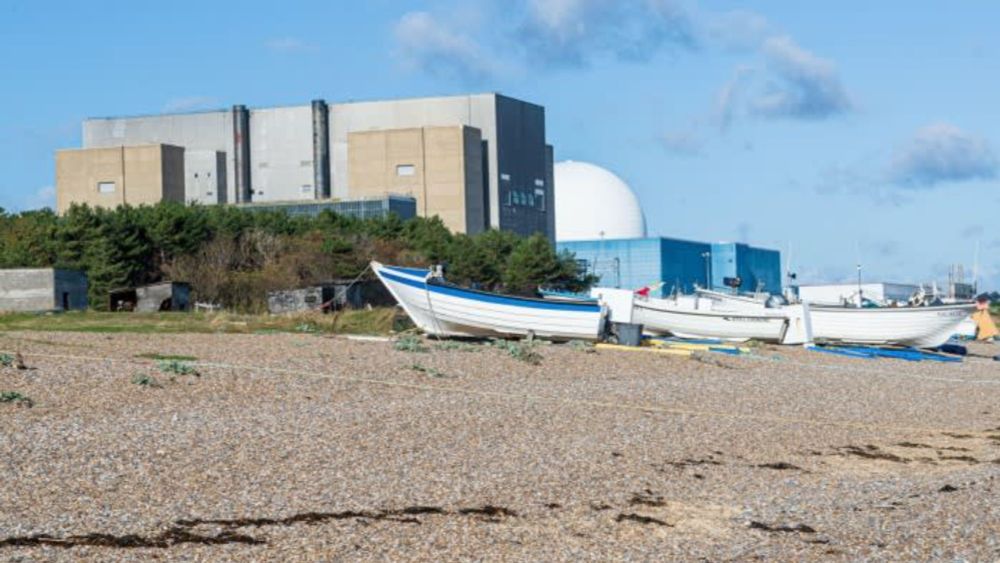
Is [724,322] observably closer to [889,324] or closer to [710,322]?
[710,322]

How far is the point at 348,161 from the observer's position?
449 ft

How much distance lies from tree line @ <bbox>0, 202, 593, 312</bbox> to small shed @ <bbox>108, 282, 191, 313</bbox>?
4.82m

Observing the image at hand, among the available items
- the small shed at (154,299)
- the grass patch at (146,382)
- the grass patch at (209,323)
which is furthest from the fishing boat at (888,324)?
the grass patch at (146,382)

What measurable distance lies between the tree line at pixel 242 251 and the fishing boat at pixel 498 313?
80.6 ft

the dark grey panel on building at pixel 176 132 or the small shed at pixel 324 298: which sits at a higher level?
the dark grey panel on building at pixel 176 132

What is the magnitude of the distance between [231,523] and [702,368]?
22.6 metres

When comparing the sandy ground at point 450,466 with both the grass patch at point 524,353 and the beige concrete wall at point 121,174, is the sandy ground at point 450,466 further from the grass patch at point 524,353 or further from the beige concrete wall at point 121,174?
the beige concrete wall at point 121,174

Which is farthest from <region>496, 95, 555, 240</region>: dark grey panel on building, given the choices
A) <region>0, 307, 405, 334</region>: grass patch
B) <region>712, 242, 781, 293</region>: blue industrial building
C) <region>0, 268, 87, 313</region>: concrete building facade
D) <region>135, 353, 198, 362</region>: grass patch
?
<region>135, 353, 198, 362</region>: grass patch

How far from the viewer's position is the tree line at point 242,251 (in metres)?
77.2

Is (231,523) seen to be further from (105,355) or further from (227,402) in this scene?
(105,355)

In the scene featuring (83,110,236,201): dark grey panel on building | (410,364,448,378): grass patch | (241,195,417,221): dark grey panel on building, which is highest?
(83,110,236,201): dark grey panel on building

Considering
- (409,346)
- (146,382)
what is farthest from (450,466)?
(409,346)

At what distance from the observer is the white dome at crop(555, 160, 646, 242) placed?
15125 cm

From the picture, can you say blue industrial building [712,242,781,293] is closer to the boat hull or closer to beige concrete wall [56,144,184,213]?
beige concrete wall [56,144,184,213]
